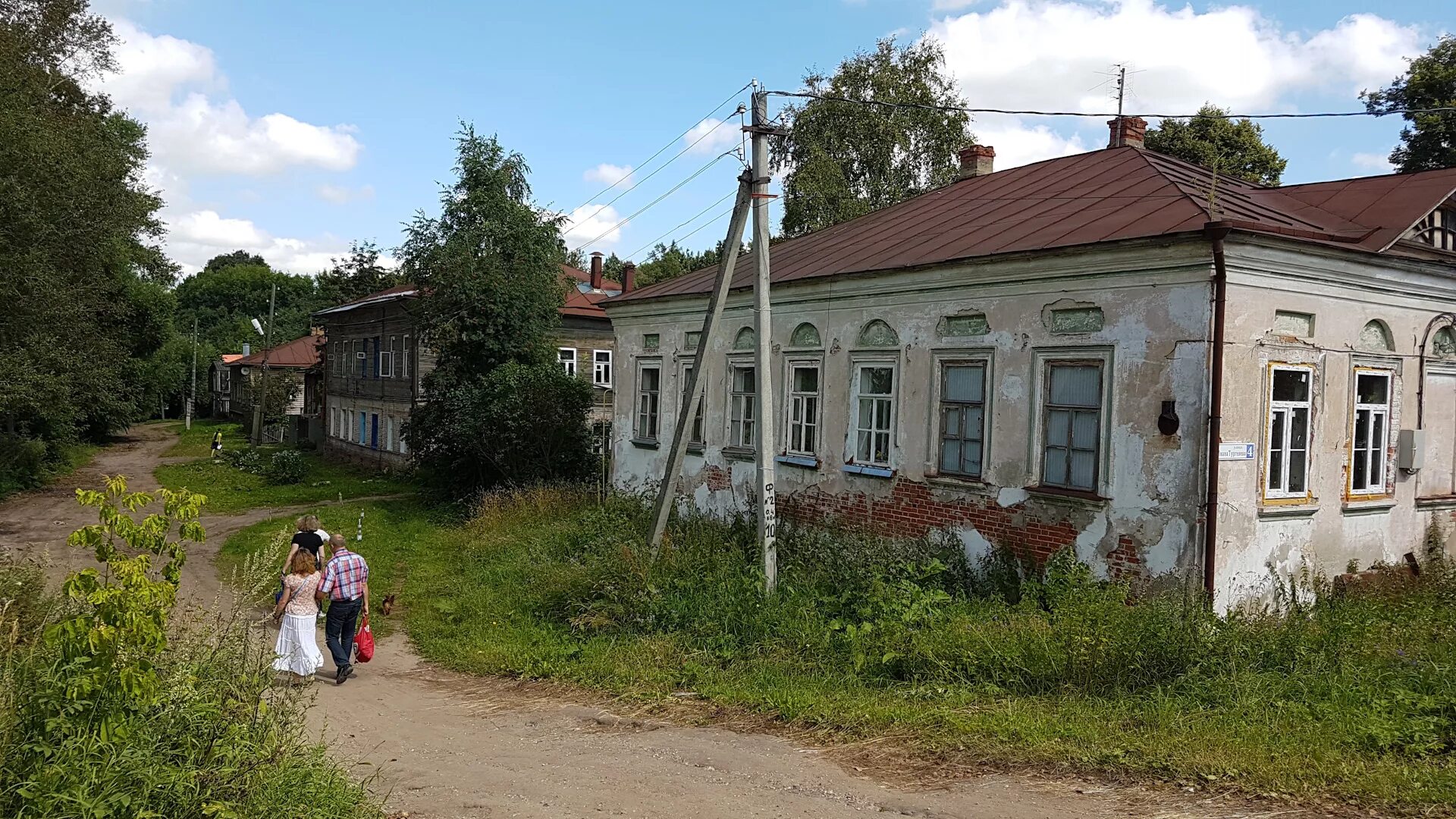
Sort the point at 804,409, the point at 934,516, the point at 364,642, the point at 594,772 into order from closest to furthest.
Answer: the point at 594,772, the point at 364,642, the point at 934,516, the point at 804,409

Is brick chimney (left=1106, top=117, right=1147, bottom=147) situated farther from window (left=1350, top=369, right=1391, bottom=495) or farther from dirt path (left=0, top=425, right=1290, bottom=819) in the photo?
dirt path (left=0, top=425, right=1290, bottom=819)

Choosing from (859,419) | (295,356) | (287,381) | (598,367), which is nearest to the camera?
(859,419)

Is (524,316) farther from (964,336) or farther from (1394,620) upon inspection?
(1394,620)

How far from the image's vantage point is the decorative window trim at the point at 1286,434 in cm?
929

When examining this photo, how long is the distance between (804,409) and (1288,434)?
20.1 ft

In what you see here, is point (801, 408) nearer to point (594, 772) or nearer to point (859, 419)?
point (859, 419)

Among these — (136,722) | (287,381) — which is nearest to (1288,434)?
(136,722)

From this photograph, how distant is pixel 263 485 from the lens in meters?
26.5

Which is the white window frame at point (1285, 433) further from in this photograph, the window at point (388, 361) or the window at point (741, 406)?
the window at point (388, 361)

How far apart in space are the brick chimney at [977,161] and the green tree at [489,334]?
8.99 m

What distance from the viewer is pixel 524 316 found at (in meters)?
22.7

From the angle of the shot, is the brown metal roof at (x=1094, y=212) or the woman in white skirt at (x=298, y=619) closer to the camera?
the woman in white skirt at (x=298, y=619)

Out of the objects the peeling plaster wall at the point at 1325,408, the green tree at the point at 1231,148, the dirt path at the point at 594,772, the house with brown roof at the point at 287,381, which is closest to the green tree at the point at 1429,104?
the green tree at the point at 1231,148

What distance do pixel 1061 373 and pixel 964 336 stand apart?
4.40 ft
